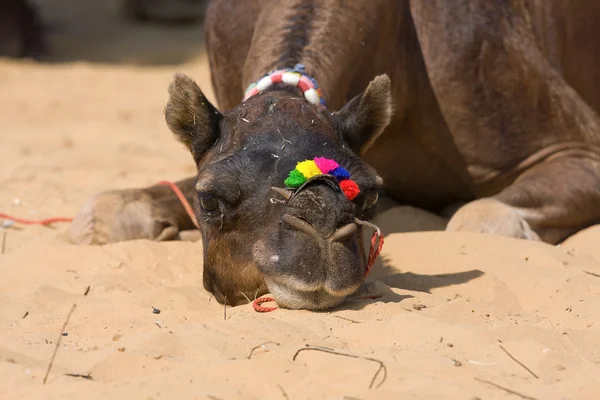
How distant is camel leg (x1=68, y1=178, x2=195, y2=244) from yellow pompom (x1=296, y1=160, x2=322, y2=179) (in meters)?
2.06

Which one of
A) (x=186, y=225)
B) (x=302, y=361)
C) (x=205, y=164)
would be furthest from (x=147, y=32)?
(x=302, y=361)

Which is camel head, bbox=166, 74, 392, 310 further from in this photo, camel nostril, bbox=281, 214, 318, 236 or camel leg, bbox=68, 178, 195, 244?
camel leg, bbox=68, 178, 195, 244

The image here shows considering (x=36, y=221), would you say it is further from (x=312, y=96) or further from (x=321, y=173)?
(x=321, y=173)

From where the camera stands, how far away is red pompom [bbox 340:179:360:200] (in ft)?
14.1

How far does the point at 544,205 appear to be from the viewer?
627 centimetres

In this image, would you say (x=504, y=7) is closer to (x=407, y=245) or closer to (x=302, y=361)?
(x=407, y=245)

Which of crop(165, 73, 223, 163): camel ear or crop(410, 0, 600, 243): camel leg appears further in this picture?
crop(410, 0, 600, 243): camel leg

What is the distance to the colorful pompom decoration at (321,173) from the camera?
421 cm

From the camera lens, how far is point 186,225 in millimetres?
6477

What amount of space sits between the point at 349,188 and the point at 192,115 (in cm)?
103

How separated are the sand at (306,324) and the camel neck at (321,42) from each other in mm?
1035

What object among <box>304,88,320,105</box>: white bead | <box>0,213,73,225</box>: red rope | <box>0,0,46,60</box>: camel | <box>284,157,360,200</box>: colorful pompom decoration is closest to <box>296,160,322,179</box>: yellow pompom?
<box>284,157,360,200</box>: colorful pompom decoration

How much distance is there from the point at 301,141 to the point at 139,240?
6.13ft

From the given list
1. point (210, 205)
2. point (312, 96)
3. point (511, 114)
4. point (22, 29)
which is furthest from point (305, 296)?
point (22, 29)
